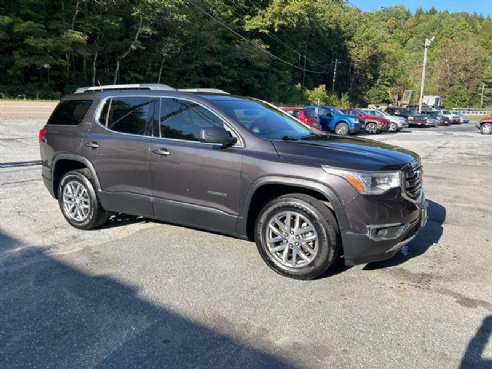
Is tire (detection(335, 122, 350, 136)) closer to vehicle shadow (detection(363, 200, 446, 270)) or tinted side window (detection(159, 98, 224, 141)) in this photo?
vehicle shadow (detection(363, 200, 446, 270))

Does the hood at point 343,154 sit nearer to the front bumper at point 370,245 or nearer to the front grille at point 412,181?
the front grille at point 412,181

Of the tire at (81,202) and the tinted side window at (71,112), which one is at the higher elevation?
the tinted side window at (71,112)

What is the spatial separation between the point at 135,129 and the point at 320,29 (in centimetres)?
7012

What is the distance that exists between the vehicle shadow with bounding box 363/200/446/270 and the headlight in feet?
3.32

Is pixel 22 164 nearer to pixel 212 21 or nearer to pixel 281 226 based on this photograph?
pixel 281 226

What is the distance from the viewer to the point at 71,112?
19.1 ft

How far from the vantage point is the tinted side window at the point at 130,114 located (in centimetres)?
505

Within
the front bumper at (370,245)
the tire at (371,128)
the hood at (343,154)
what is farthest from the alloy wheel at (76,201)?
the tire at (371,128)

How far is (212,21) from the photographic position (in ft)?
139

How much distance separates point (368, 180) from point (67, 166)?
401cm

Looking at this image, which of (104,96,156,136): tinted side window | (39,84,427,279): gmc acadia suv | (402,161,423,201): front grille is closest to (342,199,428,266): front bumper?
(39,84,427,279): gmc acadia suv

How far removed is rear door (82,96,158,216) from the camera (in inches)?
197

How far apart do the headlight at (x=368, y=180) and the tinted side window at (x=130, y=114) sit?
88.1 inches

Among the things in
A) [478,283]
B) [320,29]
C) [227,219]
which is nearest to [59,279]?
[227,219]
